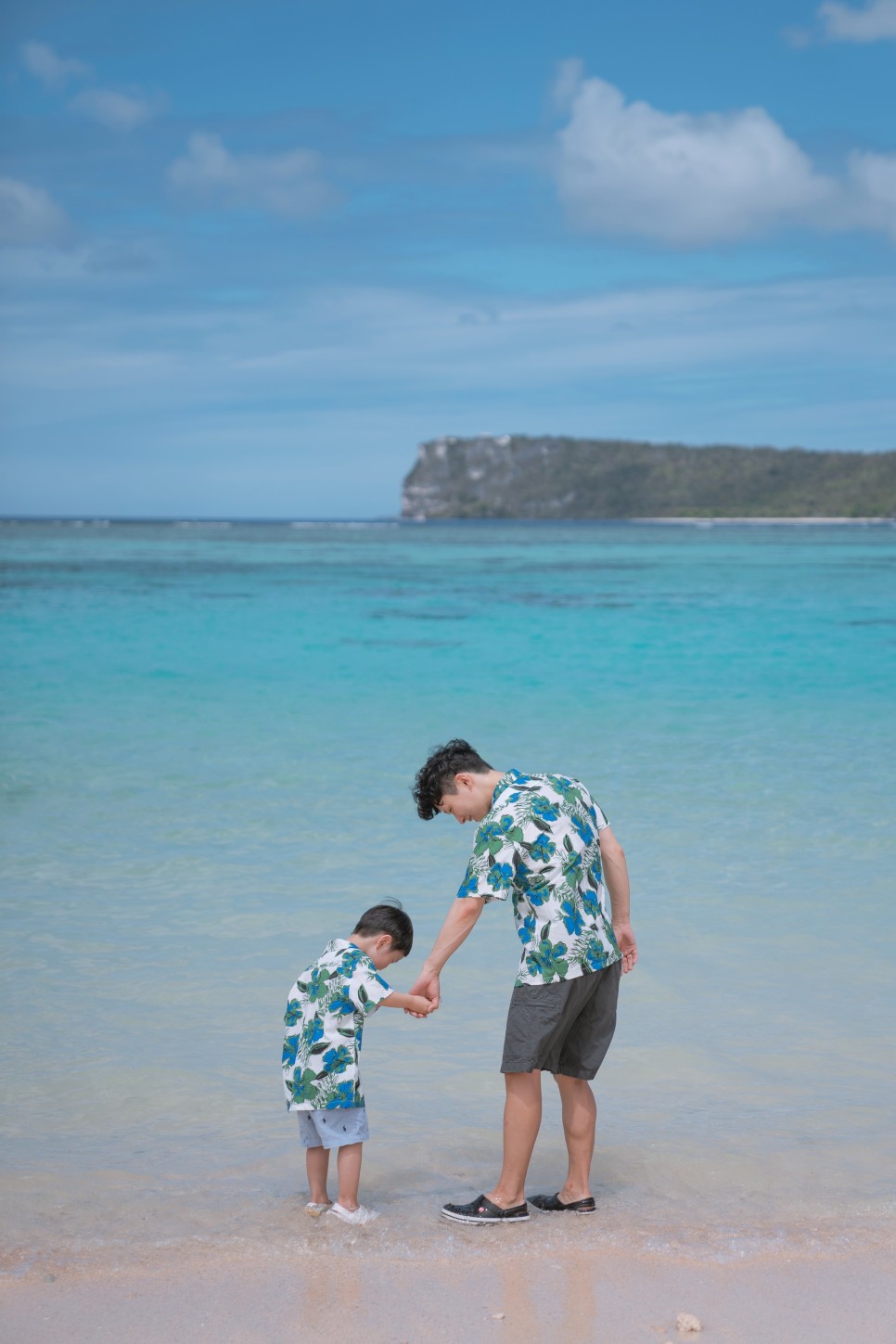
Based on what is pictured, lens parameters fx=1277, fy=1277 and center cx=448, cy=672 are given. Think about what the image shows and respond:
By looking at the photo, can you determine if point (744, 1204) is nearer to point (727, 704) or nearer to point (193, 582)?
point (727, 704)

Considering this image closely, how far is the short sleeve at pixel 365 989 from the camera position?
3.75 m

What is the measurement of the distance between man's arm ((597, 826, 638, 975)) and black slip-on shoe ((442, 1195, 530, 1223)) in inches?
30.6

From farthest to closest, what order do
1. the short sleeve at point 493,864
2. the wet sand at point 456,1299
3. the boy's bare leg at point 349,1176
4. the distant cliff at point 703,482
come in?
the distant cliff at point 703,482, the boy's bare leg at point 349,1176, the short sleeve at point 493,864, the wet sand at point 456,1299

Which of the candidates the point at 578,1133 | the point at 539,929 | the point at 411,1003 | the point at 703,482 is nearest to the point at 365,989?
the point at 411,1003

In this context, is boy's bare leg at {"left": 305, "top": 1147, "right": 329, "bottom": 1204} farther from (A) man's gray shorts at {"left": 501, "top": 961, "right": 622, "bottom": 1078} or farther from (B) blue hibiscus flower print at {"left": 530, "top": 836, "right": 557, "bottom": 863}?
(B) blue hibiscus flower print at {"left": 530, "top": 836, "right": 557, "bottom": 863}

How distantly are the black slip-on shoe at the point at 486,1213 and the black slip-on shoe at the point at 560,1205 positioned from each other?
98mm

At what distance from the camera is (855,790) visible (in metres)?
10.0

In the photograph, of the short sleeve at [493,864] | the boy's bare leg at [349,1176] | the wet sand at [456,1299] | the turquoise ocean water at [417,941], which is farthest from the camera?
the turquoise ocean water at [417,941]

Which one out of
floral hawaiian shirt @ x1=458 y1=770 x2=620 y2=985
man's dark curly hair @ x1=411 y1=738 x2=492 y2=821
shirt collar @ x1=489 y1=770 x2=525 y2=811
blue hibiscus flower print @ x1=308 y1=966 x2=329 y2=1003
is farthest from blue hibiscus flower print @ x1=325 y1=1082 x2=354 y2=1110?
shirt collar @ x1=489 y1=770 x2=525 y2=811

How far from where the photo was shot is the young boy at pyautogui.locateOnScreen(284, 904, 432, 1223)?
377 cm

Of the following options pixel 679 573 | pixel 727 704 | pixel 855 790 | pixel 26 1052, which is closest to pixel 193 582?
pixel 679 573

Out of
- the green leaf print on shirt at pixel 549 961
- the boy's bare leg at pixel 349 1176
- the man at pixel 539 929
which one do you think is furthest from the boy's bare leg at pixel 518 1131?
the boy's bare leg at pixel 349 1176

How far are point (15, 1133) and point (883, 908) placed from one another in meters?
4.72

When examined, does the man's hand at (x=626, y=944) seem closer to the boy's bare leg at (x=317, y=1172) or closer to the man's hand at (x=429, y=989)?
the man's hand at (x=429, y=989)
